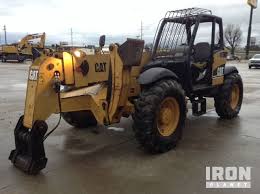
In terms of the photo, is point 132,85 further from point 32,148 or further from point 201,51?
point 32,148

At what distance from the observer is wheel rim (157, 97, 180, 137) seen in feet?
21.0

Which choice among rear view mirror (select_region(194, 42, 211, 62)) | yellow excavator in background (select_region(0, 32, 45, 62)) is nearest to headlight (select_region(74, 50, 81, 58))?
rear view mirror (select_region(194, 42, 211, 62))

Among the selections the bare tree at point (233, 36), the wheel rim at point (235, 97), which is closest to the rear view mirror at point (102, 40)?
the wheel rim at point (235, 97)

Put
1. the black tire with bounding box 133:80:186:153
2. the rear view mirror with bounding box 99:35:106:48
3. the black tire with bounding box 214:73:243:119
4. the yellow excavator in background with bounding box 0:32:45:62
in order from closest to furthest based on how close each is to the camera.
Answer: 1. the black tire with bounding box 133:80:186:153
2. the rear view mirror with bounding box 99:35:106:48
3. the black tire with bounding box 214:73:243:119
4. the yellow excavator in background with bounding box 0:32:45:62

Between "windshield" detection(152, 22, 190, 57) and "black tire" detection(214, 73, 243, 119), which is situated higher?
"windshield" detection(152, 22, 190, 57)

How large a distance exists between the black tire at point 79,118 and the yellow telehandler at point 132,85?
20mm

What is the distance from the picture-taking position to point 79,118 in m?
7.90

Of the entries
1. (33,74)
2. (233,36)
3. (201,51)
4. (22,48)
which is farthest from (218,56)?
(233,36)

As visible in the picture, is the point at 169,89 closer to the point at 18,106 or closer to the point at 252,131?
the point at 252,131

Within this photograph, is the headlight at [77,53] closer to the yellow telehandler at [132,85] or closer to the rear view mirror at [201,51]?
the yellow telehandler at [132,85]

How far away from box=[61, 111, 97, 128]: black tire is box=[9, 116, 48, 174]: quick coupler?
2286 millimetres

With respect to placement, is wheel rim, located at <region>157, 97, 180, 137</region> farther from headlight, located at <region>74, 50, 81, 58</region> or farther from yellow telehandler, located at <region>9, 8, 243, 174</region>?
headlight, located at <region>74, 50, 81, 58</region>

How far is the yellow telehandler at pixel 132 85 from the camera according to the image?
5496 mm

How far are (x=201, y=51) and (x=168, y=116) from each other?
6.07 feet
